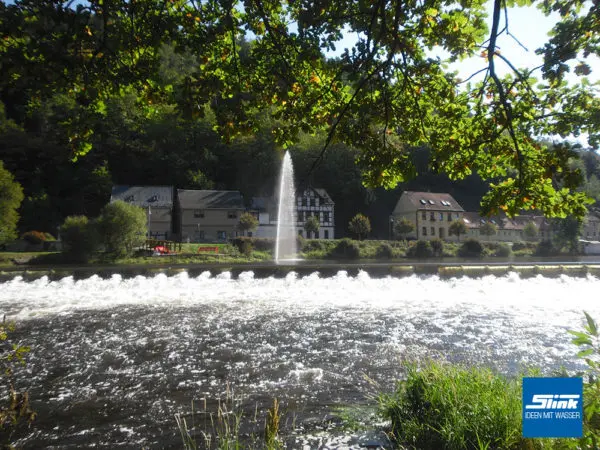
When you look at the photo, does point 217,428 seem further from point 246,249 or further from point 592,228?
point 592,228

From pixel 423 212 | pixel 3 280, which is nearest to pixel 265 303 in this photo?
pixel 3 280

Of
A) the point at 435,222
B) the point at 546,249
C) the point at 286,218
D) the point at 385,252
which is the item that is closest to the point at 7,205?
the point at 286,218

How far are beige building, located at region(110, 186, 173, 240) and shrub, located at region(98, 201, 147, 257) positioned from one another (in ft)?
62.4

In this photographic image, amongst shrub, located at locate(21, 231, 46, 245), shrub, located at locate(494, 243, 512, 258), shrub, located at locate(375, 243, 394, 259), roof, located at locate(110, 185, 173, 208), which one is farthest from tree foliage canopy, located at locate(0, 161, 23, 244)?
shrub, located at locate(494, 243, 512, 258)

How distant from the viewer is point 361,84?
129 inches

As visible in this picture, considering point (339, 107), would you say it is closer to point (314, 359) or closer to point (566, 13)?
point (566, 13)

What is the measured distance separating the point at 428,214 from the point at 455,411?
59528 mm

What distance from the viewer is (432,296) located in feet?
53.4

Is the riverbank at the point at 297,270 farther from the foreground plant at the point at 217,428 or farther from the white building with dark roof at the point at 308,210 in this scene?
the white building with dark roof at the point at 308,210

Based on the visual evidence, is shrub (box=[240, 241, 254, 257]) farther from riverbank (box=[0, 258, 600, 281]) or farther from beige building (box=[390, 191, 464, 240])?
beige building (box=[390, 191, 464, 240])

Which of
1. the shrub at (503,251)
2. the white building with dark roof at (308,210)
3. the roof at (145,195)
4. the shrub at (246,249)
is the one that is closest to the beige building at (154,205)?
the roof at (145,195)

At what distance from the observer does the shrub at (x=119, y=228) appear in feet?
101

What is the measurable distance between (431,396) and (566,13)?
14.8 ft

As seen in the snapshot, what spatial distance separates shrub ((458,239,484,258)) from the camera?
44.6m
